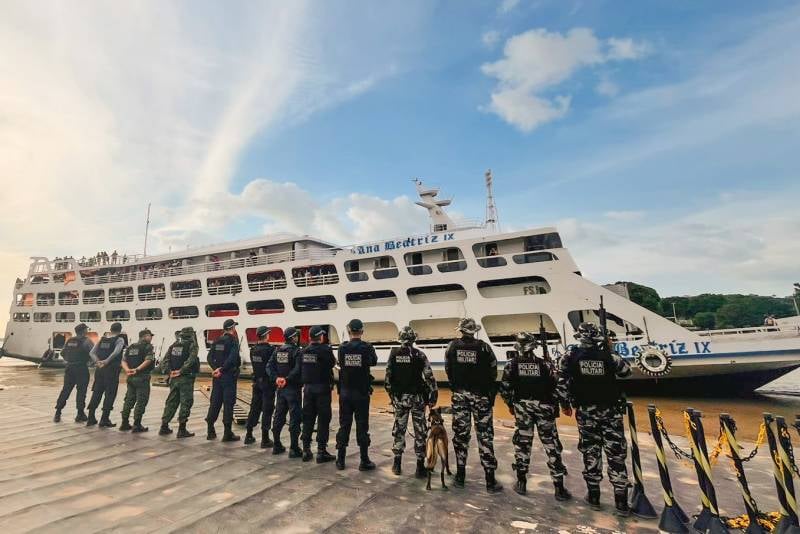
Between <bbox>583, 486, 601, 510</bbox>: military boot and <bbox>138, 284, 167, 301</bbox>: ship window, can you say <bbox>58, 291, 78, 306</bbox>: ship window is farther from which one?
<bbox>583, 486, 601, 510</bbox>: military boot

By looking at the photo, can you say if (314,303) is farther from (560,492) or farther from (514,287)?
(560,492)

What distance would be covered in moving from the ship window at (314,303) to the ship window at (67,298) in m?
19.7

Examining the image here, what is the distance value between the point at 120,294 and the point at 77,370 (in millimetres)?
21823

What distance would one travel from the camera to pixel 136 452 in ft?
15.0

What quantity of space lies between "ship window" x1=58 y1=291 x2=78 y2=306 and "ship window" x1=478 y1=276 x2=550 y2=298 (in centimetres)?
2939

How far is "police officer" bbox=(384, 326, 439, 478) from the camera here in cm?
380

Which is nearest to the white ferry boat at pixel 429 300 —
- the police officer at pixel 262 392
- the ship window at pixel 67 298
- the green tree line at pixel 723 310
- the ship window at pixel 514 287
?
the ship window at pixel 514 287

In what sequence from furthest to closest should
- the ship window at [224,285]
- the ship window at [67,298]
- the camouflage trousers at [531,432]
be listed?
the ship window at [67,298], the ship window at [224,285], the camouflage trousers at [531,432]

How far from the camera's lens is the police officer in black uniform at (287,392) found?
14.5 feet

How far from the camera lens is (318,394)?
4.29m

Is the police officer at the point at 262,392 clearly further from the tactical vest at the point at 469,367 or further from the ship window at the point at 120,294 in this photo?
the ship window at the point at 120,294

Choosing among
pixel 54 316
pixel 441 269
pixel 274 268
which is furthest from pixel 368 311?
pixel 54 316

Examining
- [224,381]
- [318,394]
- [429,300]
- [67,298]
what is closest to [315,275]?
[429,300]

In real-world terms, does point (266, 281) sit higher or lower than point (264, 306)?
higher
